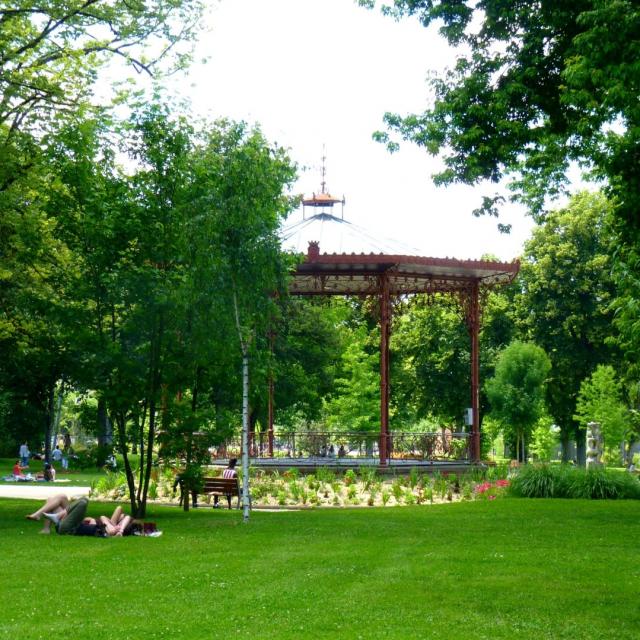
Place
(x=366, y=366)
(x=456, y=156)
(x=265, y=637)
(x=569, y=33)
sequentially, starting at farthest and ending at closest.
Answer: (x=366, y=366), (x=456, y=156), (x=569, y=33), (x=265, y=637)

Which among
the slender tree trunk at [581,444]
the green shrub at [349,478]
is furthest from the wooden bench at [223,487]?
the slender tree trunk at [581,444]

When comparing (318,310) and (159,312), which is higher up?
(318,310)

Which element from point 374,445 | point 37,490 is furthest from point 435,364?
point 37,490

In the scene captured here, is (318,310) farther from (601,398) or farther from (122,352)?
(122,352)

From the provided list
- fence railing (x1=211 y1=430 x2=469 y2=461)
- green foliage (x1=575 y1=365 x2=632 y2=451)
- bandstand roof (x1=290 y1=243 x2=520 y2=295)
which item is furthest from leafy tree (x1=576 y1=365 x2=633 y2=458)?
bandstand roof (x1=290 y1=243 x2=520 y2=295)

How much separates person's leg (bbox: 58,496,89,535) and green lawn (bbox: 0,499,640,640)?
354mm

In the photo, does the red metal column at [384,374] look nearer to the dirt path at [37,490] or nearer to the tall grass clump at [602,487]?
the tall grass clump at [602,487]

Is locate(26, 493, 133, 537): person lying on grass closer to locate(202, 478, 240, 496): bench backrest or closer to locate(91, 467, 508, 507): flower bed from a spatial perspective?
locate(202, 478, 240, 496): bench backrest

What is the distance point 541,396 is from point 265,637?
34.8 m

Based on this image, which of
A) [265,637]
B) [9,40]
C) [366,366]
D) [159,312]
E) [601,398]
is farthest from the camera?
[366,366]

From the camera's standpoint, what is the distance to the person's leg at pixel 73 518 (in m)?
14.0

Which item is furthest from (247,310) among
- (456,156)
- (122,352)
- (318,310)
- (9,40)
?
(318,310)

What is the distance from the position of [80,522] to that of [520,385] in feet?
93.9

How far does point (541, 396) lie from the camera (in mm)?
40875
